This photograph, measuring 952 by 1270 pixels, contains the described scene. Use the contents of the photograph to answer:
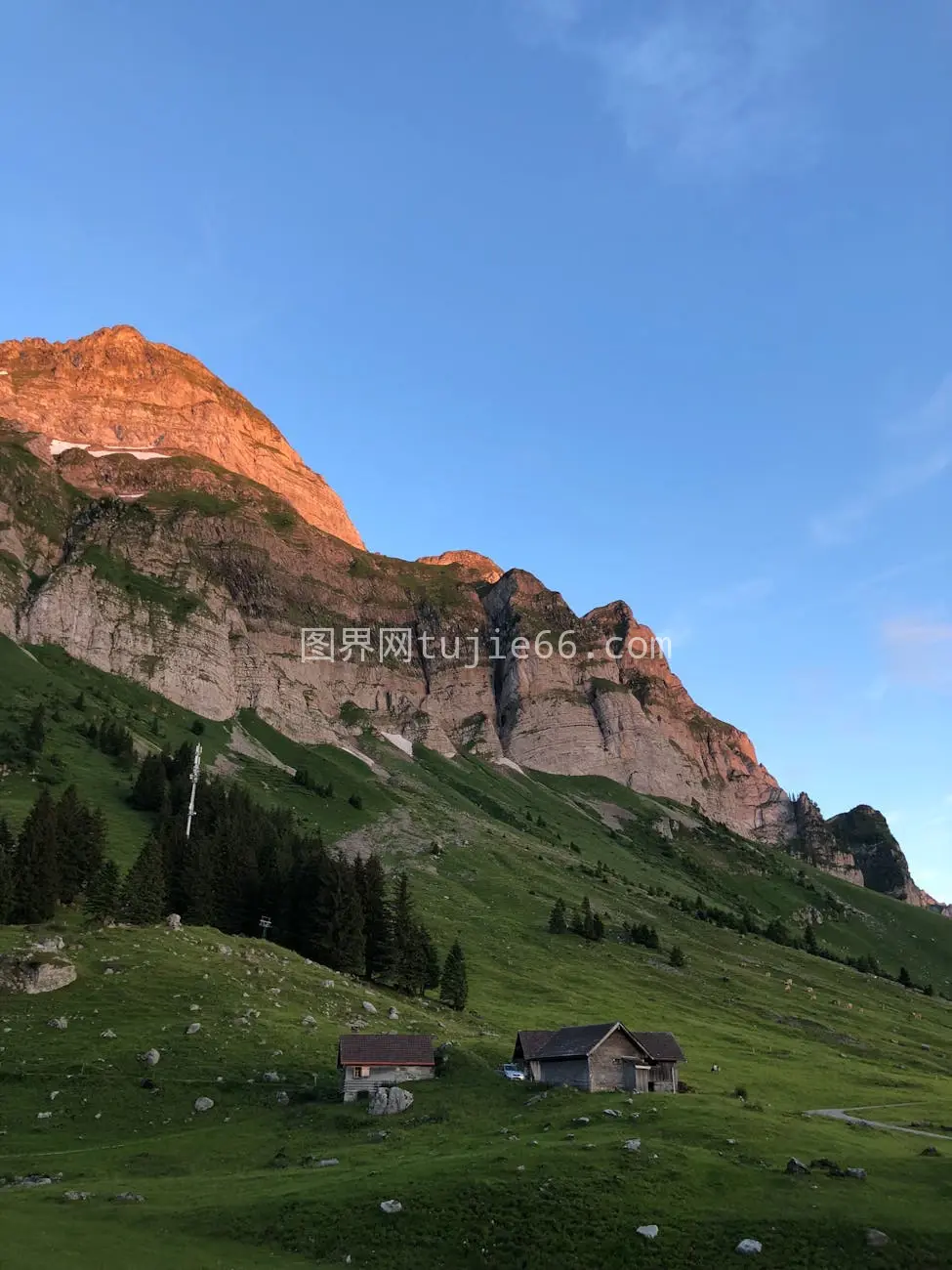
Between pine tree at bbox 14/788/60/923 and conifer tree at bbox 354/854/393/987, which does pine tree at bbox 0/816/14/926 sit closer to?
pine tree at bbox 14/788/60/923

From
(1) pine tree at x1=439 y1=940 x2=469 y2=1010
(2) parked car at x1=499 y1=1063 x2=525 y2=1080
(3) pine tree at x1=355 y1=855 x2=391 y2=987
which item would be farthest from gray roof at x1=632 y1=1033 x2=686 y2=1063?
(3) pine tree at x1=355 y1=855 x2=391 y2=987

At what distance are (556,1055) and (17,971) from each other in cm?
3604

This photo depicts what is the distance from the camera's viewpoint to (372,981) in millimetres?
84125

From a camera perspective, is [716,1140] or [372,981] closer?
[716,1140]

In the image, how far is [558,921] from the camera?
127562 mm

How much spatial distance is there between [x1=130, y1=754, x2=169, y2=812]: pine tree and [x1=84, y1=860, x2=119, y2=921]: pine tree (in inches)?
1724

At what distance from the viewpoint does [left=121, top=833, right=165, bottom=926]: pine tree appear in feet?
258

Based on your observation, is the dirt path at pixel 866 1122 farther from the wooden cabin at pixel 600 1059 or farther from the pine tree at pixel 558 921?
the pine tree at pixel 558 921

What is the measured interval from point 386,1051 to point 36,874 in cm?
4000

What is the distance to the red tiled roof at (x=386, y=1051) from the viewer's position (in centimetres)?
5175

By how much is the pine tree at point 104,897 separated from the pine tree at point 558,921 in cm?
6564

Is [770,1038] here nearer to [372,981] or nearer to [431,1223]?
[372,981]

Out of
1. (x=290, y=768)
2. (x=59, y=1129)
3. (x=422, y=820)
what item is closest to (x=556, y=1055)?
(x=59, y=1129)

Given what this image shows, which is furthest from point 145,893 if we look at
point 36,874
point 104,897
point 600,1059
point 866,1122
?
point 866,1122
